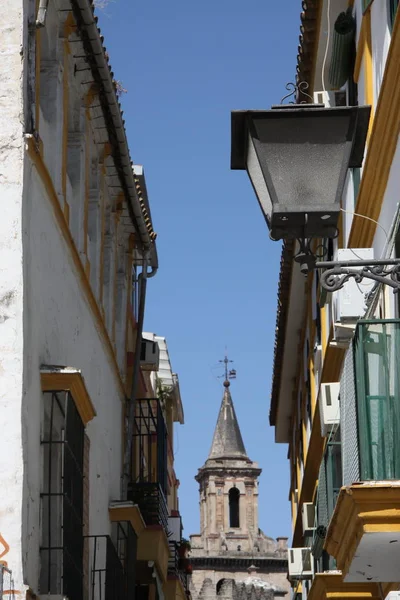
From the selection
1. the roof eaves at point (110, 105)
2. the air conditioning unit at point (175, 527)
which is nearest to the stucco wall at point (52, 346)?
the roof eaves at point (110, 105)

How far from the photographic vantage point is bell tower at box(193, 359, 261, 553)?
282 feet

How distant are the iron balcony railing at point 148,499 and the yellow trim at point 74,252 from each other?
1.24 metres

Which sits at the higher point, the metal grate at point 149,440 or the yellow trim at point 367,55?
the yellow trim at point 367,55

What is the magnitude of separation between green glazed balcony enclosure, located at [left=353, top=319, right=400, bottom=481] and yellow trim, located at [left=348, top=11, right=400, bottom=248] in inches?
81.2

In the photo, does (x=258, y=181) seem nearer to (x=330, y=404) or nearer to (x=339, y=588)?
(x=339, y=588)

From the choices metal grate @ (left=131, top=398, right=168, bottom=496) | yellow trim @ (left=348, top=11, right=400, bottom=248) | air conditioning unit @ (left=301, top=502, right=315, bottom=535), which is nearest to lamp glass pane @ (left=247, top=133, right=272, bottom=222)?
yellow trim @ (left=348, top=11, right=400, bottom=248)

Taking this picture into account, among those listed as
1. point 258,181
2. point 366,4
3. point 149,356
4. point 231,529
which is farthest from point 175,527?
point 231,529

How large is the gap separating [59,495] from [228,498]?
250 feet

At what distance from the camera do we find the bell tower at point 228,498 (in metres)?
86.0

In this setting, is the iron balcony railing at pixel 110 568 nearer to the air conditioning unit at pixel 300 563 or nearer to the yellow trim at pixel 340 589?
the yellow trim at pixel 340 589

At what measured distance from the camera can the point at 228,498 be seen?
86938 millimetres

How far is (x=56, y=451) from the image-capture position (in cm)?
1193

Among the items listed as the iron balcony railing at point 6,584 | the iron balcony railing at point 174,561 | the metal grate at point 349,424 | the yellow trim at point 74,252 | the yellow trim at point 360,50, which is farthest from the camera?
the iron balcony railing at point 174,561

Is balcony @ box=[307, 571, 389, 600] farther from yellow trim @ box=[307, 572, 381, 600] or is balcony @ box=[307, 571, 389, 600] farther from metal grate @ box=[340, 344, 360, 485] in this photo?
metal grate @ box=[340, 344, 360, 485]
